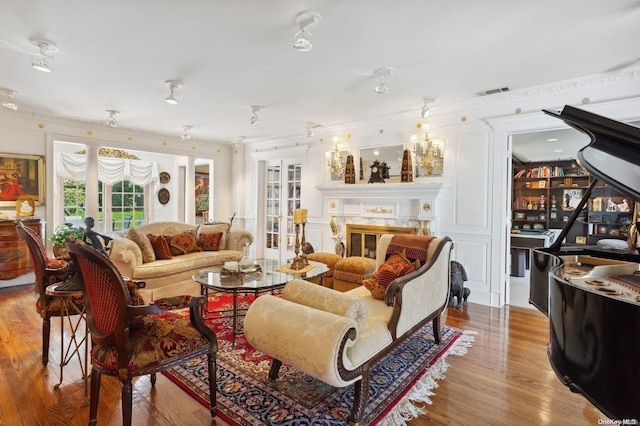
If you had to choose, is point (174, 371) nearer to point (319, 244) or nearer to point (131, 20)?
point (131, 20)

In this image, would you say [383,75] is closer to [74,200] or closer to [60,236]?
[60,236]

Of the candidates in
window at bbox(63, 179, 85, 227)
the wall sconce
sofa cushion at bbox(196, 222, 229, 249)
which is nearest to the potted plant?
sofa cushion at bbox(196, 222, 229, 249)

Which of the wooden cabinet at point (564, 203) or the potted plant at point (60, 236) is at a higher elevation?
the wooden cabinet at point (564, 203)

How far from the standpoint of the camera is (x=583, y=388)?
5.06 ft

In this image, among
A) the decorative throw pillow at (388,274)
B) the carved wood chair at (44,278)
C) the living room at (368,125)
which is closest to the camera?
the carved wood chair at (44,278)

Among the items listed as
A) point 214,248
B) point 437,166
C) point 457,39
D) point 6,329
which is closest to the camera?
point 457,39

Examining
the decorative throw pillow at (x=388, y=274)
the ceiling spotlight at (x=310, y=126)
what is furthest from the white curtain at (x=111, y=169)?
the decorative throw pillow at (x=388, y=274)

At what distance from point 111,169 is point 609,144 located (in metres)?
8.43

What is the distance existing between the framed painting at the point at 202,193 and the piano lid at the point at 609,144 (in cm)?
799

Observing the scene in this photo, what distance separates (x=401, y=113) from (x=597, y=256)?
3018mm

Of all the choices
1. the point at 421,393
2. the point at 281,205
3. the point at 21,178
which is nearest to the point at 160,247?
the point at 21,178

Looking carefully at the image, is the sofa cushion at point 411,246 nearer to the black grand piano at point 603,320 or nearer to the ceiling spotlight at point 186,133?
the black grand piano at point 603,320

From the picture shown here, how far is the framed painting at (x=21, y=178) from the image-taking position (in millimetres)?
4844

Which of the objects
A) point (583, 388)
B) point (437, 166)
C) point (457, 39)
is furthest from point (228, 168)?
point (583, 388)
